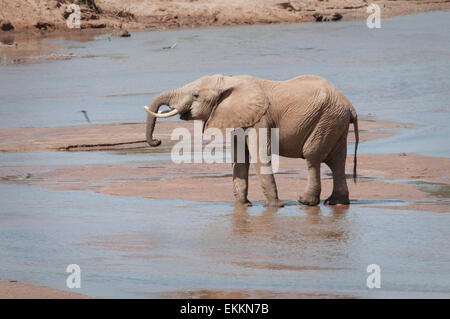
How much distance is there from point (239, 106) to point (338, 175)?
1456 millimetres

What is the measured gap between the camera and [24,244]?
30.3 ft

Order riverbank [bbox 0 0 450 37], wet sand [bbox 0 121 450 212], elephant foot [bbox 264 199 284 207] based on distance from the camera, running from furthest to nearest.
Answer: riverbank [bbox 0 0 450 37] < wet sand [bbox 0 121 450 212] < elephant foot [bbox 264 199 284 207]

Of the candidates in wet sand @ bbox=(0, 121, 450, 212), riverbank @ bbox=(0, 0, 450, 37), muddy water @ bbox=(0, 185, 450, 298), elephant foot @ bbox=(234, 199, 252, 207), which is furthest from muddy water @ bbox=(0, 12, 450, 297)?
riverbank @ bbox=(0, 0, 450, 37)

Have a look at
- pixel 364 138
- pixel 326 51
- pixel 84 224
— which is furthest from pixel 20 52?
pixel 84 224

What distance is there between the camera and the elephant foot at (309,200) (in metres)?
11.0

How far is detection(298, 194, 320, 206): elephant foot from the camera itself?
35.9 ft

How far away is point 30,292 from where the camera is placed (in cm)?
747

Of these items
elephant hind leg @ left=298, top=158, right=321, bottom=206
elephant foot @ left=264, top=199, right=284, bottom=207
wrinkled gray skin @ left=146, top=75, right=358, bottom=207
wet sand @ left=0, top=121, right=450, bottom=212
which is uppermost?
wrinkled gray skin @ left=146, top=75, right=358, bottom=207

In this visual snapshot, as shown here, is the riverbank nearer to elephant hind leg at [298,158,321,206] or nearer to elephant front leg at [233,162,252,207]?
elephant front leg at [233,162,252,207]

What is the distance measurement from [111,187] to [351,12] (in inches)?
1773

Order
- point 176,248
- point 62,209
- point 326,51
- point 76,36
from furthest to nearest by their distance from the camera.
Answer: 1. point 76,36
2. point 326,51
3. point 62,209
4. point 176,248

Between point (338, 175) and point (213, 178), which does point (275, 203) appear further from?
point (213, 178)

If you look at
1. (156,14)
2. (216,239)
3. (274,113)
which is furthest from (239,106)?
(156,14)
